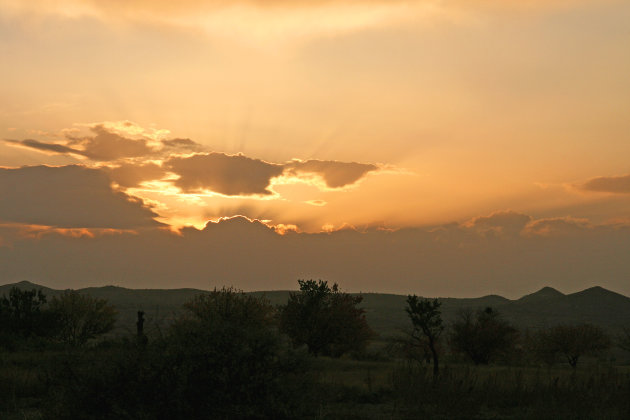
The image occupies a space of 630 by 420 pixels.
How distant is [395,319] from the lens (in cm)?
12481

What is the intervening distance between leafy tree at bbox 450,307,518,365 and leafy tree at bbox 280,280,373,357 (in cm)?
648

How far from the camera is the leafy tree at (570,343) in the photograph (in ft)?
164

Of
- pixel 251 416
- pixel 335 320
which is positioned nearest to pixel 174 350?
pixel 251 416

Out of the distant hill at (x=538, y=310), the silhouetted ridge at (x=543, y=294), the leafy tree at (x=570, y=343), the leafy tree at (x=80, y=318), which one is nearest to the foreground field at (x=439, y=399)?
the leafy tree at (x=80, y=318)

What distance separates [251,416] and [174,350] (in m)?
1.85

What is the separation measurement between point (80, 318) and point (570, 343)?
38339mm

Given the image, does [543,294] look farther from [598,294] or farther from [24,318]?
[24,318]

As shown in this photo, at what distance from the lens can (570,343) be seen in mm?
49969

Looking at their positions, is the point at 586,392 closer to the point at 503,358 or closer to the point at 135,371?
the point at 135,371

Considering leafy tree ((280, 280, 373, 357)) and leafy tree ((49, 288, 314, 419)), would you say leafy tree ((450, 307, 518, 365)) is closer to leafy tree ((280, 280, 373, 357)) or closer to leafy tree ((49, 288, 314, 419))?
leafy tree ((280, 280, 373, 357))

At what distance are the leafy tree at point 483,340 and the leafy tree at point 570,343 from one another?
7601mm

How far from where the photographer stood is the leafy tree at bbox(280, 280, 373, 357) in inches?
1734

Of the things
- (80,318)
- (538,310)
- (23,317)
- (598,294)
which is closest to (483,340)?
(80,318)

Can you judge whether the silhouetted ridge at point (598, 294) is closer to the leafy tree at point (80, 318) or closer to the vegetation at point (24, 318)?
the leafy tree at point (80, 318)
